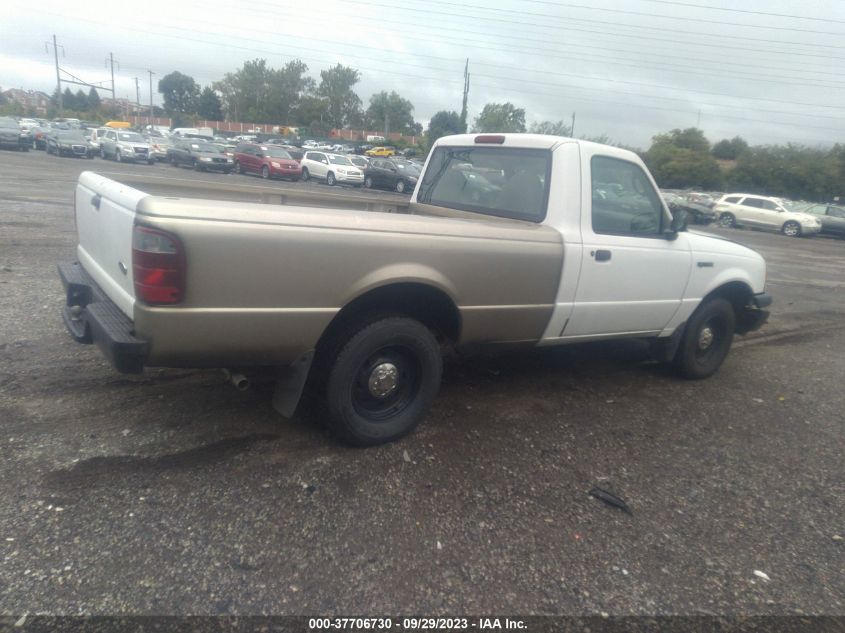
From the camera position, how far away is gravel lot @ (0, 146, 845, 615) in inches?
105

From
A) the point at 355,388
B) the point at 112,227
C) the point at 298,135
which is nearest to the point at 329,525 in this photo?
the point at 355,388

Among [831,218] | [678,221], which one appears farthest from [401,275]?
[831,218]

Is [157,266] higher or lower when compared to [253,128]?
higher

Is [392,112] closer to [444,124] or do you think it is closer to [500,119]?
[500,119]

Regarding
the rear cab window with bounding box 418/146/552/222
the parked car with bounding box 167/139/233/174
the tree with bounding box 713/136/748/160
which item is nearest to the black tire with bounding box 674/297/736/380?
the rear cab window with bounding box 418/146/552/222

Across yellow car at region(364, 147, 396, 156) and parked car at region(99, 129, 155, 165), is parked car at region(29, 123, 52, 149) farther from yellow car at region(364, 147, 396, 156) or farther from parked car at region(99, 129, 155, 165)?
yellow car at region(364, 147, 396, 156)

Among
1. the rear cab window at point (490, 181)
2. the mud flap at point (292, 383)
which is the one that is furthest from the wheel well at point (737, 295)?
the mud flap at point (292, 383)

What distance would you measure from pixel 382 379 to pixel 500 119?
148ft

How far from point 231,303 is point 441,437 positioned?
1.68 m

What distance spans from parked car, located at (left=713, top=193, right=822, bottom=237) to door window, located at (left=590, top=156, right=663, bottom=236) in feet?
90.9

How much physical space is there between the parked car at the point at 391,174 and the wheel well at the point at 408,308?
2617cm

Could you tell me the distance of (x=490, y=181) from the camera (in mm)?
4918

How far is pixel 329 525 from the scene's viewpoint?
10.1 feet

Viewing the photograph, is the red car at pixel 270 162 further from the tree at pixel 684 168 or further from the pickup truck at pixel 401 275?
the tree at pixel 684 168
